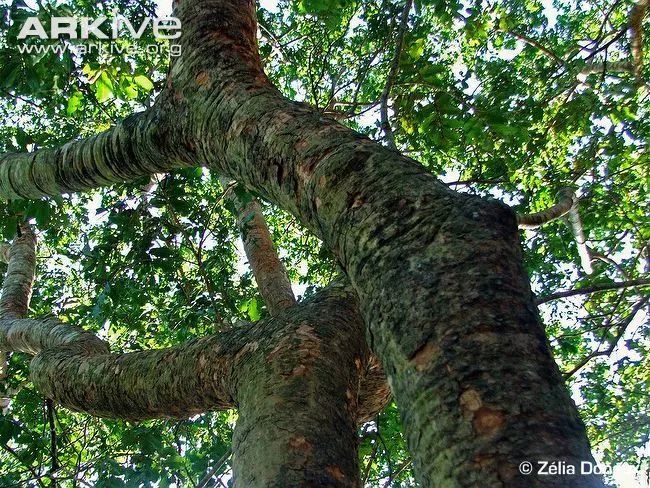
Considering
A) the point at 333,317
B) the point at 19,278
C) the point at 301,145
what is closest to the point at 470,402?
the point at 301,145

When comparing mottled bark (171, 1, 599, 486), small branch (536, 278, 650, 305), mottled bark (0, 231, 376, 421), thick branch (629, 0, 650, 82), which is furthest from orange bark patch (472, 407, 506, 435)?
thick branch (629, 0, 650, 82)

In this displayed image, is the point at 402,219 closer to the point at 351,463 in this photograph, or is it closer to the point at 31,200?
the point at 351,463

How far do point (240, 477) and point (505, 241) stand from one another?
901 mm

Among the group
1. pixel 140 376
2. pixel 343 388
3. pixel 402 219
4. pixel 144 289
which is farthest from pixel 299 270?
pixel 402 219

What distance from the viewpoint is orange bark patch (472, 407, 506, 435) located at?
74 cm

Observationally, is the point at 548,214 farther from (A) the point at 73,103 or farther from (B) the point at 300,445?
(A) the point at 73,103

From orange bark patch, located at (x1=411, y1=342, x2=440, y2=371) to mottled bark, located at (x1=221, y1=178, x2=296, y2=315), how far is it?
263 cm

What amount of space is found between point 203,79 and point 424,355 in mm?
1433

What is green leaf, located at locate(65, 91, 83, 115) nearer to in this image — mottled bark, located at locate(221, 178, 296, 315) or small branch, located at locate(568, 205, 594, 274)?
mottled bark, located at locate(221, 178, 296, 315)

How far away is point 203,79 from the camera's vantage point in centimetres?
191

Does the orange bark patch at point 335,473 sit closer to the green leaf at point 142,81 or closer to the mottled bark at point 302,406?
the mottled bark at point 302,406

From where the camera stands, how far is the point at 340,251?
46.8 inches

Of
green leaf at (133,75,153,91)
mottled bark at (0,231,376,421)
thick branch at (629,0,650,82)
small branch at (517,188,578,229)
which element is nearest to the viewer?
mottled bark at (0,231,376,421)

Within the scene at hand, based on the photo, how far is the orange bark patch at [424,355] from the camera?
0.85 meters
